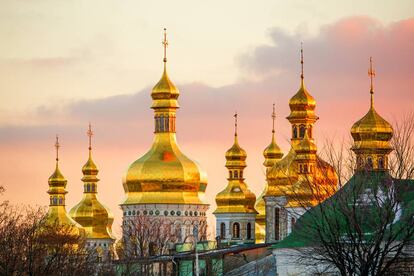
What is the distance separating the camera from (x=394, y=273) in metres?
55.8

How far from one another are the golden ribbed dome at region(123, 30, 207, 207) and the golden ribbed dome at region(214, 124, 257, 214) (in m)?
5.32

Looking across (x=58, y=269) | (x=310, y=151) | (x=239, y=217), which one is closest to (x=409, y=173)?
(x=58, y=269)

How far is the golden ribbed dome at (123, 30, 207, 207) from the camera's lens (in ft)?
398

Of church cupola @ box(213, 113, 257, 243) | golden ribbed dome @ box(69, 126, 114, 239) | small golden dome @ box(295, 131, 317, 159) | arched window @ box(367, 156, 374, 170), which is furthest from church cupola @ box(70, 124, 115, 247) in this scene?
arched window @ box(367, 156, 374, 170)

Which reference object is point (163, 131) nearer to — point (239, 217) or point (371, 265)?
point (239, 217)

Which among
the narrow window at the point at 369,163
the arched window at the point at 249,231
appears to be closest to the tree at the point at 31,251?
the narrow window at the point at 369,163

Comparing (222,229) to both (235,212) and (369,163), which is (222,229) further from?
(369,163)

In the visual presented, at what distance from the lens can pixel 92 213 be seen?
130m

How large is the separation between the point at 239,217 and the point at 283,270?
3920cm

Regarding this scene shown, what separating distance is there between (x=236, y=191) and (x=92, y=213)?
56.5ft

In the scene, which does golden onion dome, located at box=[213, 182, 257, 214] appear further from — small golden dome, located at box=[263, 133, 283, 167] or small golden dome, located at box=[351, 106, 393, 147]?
small golden dome, located at box=[351, 106, 393, 147]

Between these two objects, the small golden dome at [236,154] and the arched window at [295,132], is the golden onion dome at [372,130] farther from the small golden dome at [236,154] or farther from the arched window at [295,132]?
the small golden dome at [236,154]

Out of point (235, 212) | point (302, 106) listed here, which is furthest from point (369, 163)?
point (235, 212)

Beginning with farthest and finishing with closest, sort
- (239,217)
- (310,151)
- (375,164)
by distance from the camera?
(239,217), (310,151), (375,164)
